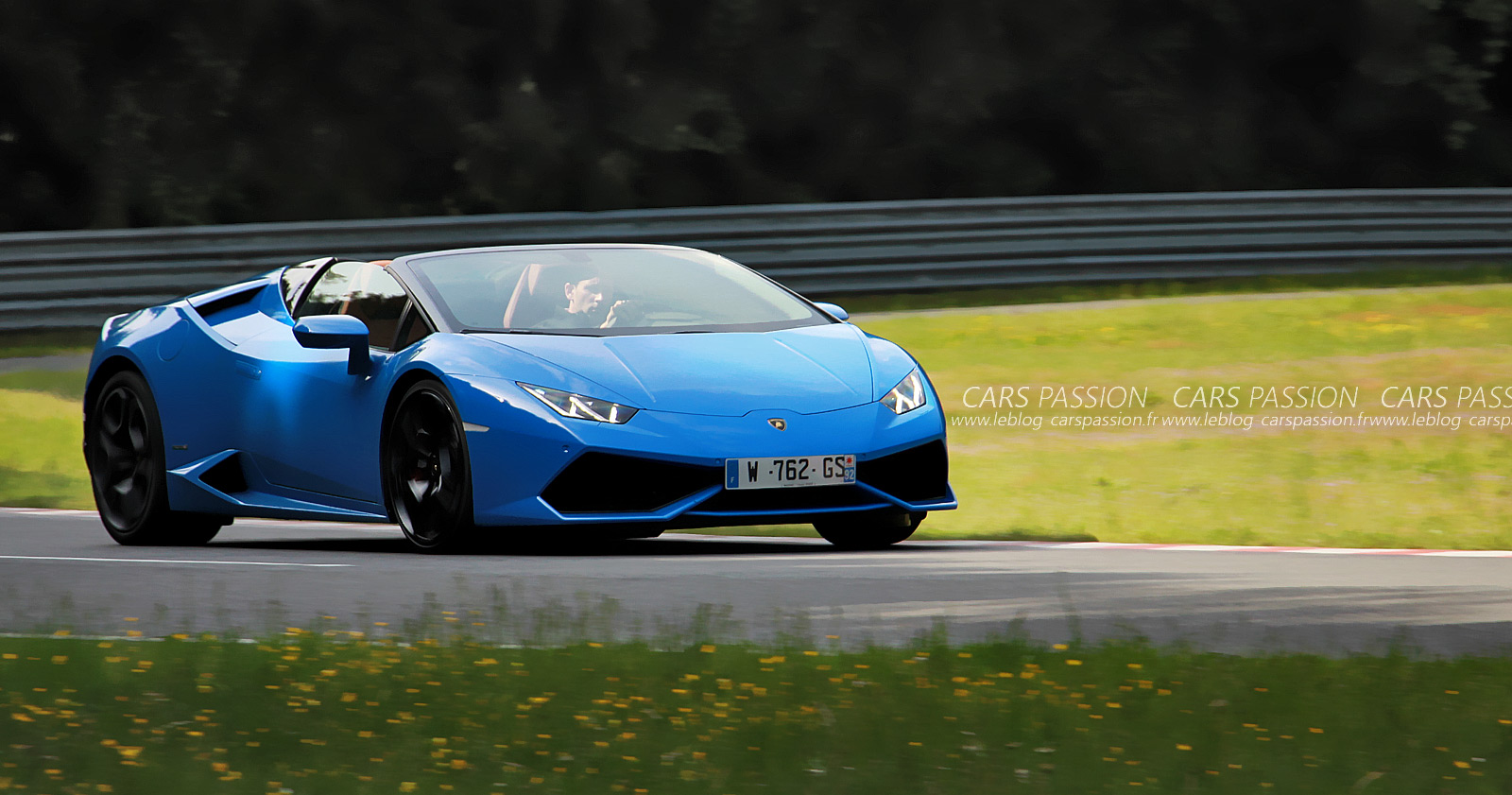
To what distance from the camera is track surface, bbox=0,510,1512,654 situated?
6.52 meters

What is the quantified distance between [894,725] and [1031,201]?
14.2m

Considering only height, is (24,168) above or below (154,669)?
above

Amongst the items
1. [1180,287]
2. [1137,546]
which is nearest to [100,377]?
[1137,546]

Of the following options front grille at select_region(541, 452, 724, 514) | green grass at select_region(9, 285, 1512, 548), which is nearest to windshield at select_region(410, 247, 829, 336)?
front grille at select_region(541, 452, 724, 514)

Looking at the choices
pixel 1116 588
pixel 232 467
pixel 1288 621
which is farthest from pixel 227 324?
pixel 1288 621

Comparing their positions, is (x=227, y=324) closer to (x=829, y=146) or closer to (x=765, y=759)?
(x=765, y=759)

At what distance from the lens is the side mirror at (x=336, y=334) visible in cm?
873

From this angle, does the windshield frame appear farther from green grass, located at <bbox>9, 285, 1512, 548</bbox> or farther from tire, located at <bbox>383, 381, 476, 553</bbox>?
green grass, located at <bbox>9, 285, 1512, 548</bbox>

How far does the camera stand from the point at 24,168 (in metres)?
19.5

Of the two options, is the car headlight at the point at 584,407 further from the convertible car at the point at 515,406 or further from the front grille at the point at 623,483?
the front grille at the point at 623,483

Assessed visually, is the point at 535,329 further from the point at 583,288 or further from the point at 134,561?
the point at 134,561

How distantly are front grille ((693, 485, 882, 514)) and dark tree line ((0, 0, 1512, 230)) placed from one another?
38.1ft

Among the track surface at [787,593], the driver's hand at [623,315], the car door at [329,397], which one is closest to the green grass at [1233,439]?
the track surface at [787,593]

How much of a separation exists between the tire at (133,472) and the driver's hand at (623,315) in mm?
2269
